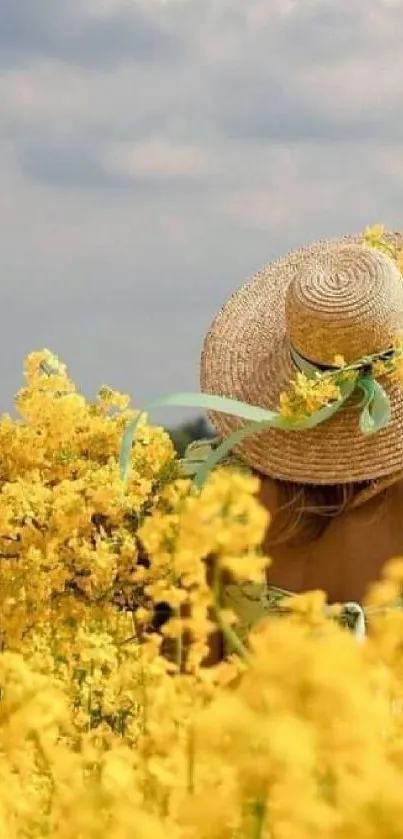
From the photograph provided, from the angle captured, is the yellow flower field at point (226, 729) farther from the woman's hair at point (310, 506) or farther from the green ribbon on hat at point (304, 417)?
the woman's hair at point (310, 506)

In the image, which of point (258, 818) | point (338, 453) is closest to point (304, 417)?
point (338, 453)

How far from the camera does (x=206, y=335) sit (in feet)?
11.6

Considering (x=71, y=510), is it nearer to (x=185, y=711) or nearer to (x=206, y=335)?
(x=206, y=335)

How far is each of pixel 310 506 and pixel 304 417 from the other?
1.56 ft

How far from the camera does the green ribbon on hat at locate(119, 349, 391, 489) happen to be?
235 cm

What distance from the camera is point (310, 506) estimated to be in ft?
10.2

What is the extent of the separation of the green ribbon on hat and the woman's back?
0.21m

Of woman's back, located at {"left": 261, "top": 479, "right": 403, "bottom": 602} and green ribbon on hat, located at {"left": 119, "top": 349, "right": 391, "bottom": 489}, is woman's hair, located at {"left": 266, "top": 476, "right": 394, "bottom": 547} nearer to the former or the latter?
woman's back, located at {"left": 261, "top": 479, "right": 403, "bottom": 602}

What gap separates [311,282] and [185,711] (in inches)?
86.0

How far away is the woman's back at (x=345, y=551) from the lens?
10.1 ft

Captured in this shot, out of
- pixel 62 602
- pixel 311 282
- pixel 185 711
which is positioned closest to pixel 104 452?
pixel 62 602

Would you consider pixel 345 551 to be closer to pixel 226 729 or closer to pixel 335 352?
pixel 335 352

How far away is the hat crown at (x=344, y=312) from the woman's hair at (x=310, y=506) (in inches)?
10.5

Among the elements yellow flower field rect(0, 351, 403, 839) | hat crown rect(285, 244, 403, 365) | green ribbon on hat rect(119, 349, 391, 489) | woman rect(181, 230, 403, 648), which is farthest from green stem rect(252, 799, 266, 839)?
hat crown rect(285, 244, 403, 365)
